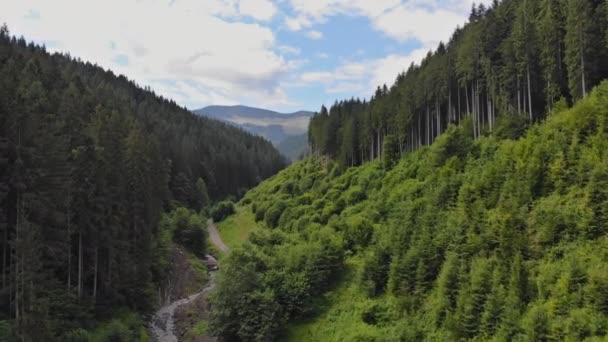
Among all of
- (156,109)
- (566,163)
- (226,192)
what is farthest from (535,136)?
(156,109)

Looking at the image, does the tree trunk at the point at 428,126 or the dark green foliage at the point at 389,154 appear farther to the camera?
the tree trunk at the point at 428,126

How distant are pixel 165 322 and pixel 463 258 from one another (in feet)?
110

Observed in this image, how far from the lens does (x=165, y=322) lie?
49.8 metres

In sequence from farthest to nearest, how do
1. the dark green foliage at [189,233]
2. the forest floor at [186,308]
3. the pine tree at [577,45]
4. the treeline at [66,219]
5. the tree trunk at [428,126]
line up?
the dark green foliage at [189,233]
the tree trunk at [428,126]
the pine tree at [577,45]
the forest floor at [186,308]
the treeline at [66,219]

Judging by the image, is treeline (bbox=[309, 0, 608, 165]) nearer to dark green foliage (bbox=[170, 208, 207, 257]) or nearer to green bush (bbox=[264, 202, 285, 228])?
green bush (bbox=[264, 202, 285, 228])

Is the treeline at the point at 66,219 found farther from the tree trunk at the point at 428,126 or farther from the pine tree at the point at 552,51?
the pine tree at the point at 552,51

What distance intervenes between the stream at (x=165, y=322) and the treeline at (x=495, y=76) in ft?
134

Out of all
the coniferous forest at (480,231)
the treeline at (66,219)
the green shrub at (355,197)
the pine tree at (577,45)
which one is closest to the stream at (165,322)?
the treeline at (66,219)

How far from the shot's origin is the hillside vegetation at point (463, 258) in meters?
26.7

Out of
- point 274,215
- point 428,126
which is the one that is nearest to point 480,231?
point 428,126

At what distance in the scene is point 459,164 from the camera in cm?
4941

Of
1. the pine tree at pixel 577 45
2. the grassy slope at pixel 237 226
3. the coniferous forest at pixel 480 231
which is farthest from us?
the grassy slope at pixel 237 226

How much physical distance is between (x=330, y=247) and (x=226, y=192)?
106 metres

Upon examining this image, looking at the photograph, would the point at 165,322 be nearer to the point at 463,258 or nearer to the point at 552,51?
the point at 463,258
